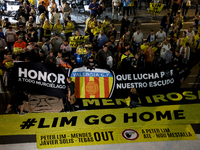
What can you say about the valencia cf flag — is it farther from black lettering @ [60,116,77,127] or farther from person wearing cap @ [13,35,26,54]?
person wearing cap @ [13,35,26,54]

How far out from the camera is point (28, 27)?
492 inches

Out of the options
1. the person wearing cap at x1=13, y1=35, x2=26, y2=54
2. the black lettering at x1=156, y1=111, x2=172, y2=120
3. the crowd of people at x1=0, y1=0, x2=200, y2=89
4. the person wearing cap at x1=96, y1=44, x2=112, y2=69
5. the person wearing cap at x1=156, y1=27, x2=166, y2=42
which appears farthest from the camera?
the person wearing cap at x1=156, y1=27, x2=166, y2=42

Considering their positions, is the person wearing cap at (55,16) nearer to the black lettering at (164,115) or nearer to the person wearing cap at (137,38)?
the person wearing cap at (137,38)

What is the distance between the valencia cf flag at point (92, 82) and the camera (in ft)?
30.6

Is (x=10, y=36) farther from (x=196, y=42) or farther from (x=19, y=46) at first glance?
(x=196, y=42)

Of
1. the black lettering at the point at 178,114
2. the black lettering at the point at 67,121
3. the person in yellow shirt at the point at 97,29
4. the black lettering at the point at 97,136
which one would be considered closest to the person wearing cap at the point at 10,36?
the person in yellow shirt at the point at 97,29

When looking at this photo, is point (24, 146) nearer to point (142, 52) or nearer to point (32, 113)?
point (32, 113)

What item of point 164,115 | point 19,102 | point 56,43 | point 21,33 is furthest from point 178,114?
point 21,33

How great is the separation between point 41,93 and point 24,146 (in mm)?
2380

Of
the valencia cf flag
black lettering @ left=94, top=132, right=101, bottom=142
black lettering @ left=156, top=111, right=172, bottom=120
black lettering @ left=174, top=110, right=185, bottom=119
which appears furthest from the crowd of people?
black lettering @ left=94, top=132, right=101, bottom=142

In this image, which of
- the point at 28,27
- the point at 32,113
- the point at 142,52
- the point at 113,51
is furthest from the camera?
the point at 28,27

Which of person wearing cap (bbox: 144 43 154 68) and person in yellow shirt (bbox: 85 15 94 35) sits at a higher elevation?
person in yellow shirt (bbox: 85 15 94 35)

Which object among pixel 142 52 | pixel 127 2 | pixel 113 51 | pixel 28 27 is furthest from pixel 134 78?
pixel 127 2

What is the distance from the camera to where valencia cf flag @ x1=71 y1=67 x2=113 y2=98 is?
30.6 ft
